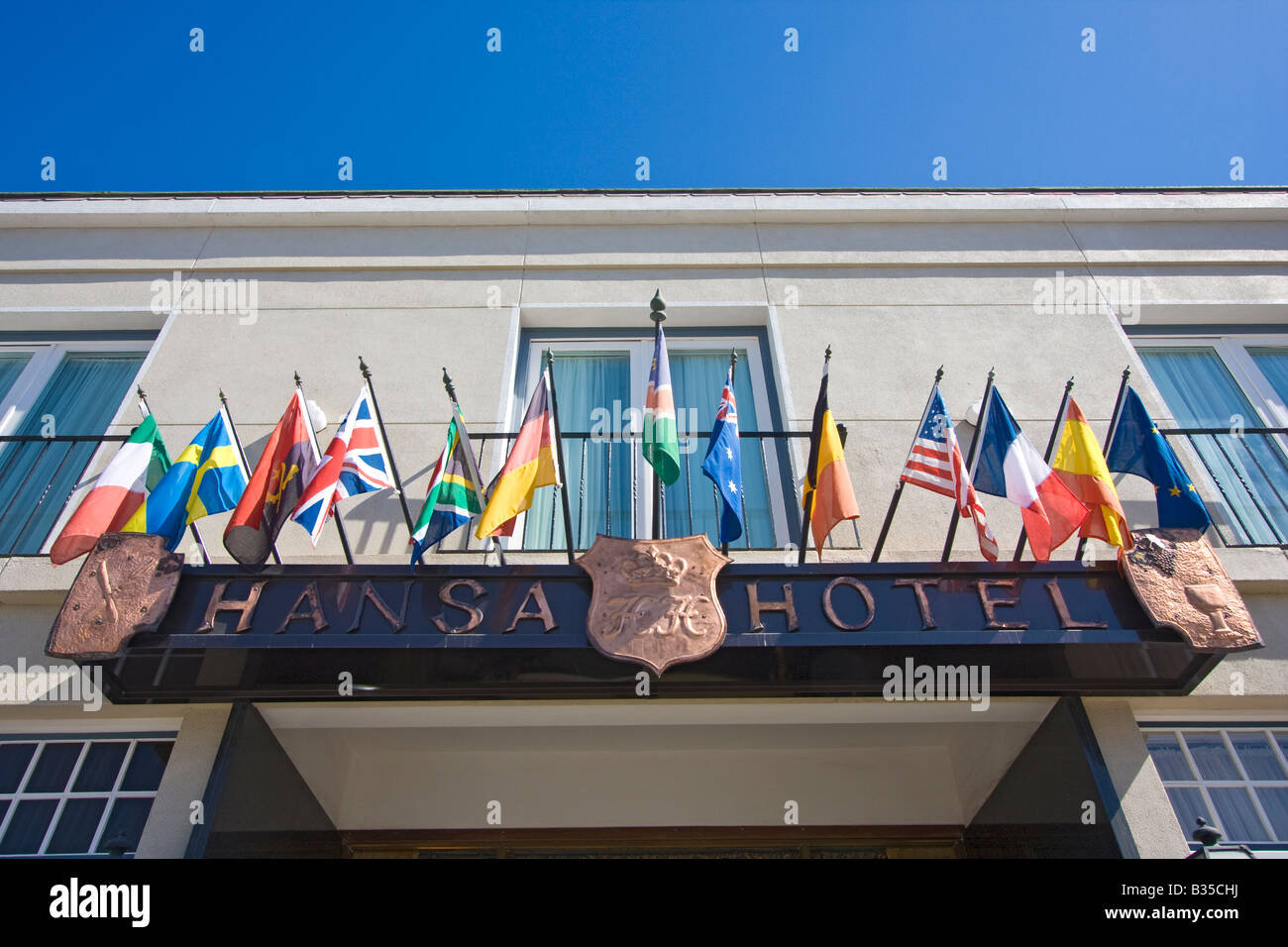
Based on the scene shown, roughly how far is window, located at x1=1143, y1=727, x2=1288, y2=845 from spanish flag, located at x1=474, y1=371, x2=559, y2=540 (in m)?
4.01

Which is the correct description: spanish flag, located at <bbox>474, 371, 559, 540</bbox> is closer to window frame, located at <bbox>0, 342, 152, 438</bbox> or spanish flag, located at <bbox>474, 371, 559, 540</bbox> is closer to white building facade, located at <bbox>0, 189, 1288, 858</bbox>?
white building facade, located at <bbox>0, 189, 1288, 858</bbox>

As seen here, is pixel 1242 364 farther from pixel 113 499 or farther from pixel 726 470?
pixel 113 499

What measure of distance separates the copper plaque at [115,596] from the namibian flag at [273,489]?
0.36m

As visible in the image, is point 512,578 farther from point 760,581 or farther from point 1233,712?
point 1233,712

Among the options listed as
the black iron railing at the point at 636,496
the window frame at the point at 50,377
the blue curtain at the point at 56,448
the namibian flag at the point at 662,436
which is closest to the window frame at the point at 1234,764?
the black iron railing at the point at 636,496

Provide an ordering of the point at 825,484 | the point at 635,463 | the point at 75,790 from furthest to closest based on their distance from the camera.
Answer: the point at 635,463
the point at 825,484
the point at 75,790

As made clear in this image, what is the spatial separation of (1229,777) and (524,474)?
457 cm

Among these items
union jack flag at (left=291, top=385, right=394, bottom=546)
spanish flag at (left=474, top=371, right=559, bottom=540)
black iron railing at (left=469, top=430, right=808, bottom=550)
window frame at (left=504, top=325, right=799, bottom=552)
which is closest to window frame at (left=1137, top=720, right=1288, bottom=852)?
black iron railing at (left=469, top=430, right=808, bottom=550)

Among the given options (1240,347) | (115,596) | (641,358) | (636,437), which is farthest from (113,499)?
(1240,347)

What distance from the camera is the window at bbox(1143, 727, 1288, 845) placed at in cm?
515

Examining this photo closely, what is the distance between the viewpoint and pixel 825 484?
565 cm

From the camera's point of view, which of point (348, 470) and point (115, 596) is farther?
point (348, 470)

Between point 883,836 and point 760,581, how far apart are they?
2.37 metres

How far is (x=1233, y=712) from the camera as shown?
221 inches
